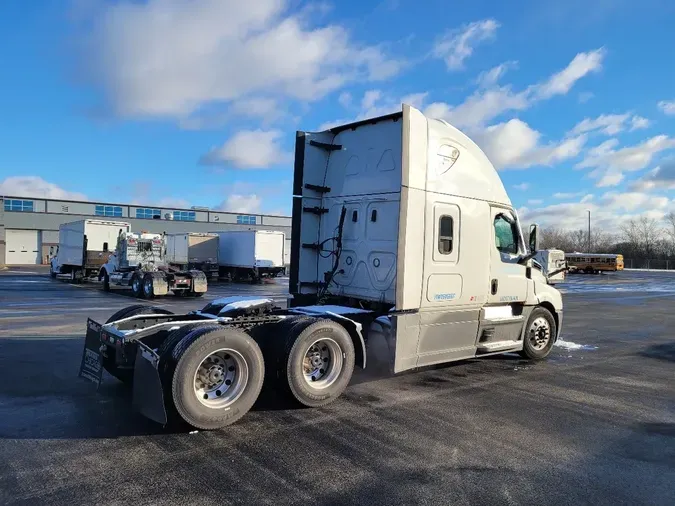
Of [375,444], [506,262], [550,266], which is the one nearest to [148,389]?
[375,444]

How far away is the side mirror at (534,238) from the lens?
8.35 meters

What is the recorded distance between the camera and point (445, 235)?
281 inches

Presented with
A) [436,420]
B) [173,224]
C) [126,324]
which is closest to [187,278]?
[126,324]

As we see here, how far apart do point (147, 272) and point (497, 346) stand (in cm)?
1703

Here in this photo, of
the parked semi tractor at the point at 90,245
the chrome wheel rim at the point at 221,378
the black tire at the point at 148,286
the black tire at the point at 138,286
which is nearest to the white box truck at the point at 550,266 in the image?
the chrome wheel rim at the point at 221,378

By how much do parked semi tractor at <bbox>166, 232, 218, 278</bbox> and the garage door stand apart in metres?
32.8

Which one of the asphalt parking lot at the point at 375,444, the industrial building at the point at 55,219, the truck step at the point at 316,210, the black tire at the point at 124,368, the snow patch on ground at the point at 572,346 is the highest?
the industrial building at the point at 55,219

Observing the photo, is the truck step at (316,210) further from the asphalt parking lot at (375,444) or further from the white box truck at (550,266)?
the white box truck at (550,266)

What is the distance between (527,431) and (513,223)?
392cm

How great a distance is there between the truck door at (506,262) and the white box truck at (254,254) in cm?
2718

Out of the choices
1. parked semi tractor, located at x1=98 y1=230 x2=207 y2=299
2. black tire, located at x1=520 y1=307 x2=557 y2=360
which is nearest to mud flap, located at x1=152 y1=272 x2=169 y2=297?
parked semi tractor, located at x1=98 y1=230 x2=207 y2=299

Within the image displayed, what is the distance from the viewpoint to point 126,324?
20.3ft

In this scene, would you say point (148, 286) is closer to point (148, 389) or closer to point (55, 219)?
point (148, 389)

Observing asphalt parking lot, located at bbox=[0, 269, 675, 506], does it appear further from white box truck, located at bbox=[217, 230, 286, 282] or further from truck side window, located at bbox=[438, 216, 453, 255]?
white box truck, located at bbox=[217, 230, 286, 282]
